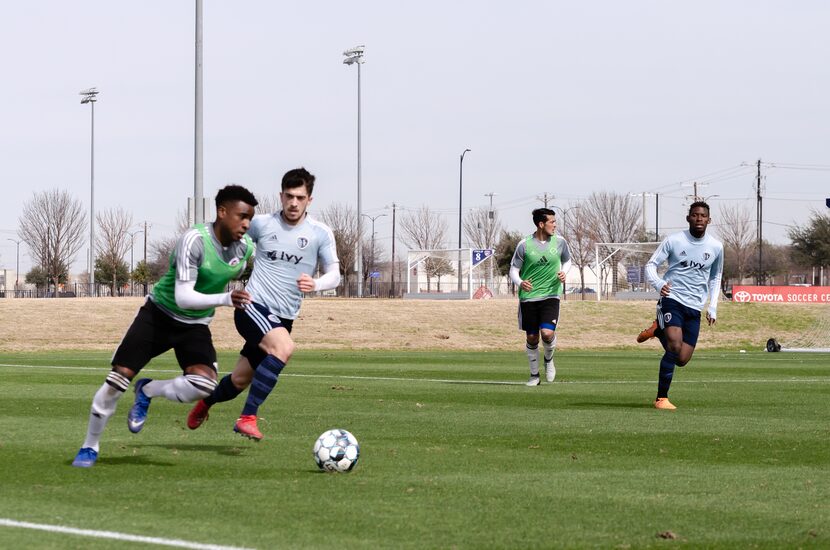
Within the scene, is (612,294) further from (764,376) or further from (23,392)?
(23,392)

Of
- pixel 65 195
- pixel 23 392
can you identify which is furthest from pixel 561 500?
pixel 65 195

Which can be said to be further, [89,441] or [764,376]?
[764,376]

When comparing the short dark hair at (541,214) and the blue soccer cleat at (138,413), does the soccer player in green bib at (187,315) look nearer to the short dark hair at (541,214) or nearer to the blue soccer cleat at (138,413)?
the blue soccer cleat at (138,413)

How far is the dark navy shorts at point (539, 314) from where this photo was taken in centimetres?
1800

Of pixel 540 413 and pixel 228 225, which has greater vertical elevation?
pixel 228 225

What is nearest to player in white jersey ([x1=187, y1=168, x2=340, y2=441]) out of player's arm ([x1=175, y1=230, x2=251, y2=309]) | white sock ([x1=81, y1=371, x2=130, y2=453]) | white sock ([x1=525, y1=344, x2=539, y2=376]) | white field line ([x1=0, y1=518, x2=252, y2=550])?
player's arm ([x1=175, y1=230, x2=251, y2=309])

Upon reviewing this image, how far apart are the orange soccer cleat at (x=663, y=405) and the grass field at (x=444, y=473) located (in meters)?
0.14

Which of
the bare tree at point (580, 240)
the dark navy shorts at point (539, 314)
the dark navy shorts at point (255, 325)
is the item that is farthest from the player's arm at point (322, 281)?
the bare tree at point (580, 240)

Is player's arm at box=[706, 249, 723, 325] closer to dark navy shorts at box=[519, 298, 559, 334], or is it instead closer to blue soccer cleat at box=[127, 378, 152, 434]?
dark navy shorts at box=[519, 298, 559, 334]

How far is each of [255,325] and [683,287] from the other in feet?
20.1

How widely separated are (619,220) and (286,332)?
9853 centimetres

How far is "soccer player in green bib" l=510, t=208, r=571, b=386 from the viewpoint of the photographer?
17.8 meters

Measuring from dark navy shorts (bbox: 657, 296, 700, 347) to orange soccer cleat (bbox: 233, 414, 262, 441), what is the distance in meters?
6.24

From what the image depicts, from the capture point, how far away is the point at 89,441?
8867mm
